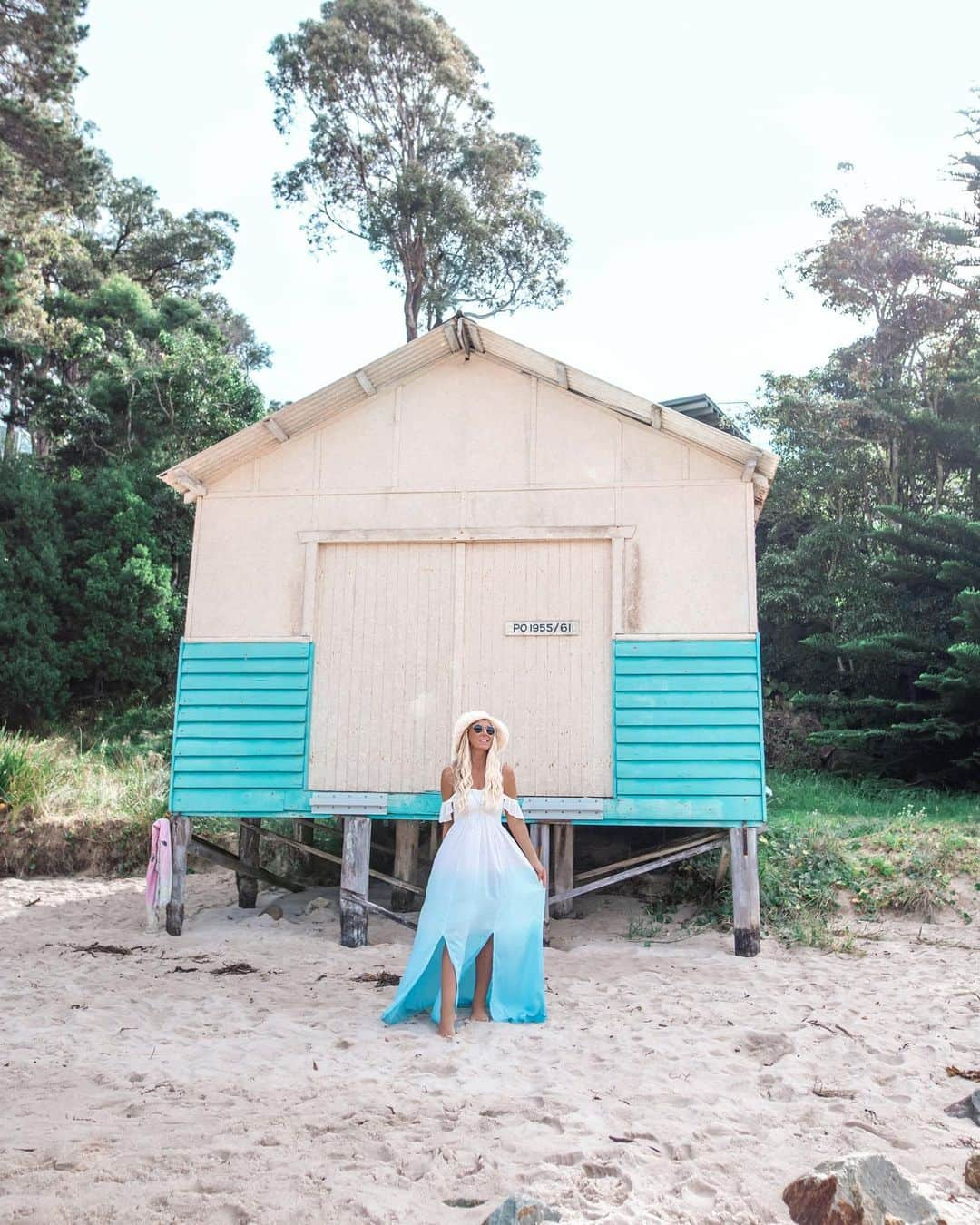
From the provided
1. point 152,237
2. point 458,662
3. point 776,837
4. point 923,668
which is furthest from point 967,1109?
point 152,237

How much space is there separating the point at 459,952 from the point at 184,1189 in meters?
2.32

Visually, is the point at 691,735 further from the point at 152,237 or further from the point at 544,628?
the point at 152,237

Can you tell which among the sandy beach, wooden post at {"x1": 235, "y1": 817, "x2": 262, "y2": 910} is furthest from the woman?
wooden post at {"x1": 235, "y1": 817, "x2": 262, "y2": 910}

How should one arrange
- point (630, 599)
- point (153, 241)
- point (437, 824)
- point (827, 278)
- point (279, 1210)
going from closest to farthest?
1. point (279, 1210)
2. point (630, 599)
3. point (437, 824)
4. point (827, 278)
5. point (153, 241)

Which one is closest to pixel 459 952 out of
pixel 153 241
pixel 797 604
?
pixel 797 604

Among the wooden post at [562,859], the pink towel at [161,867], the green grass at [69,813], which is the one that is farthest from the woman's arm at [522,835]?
the green grass at [69,813]

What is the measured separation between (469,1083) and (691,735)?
3.85 metres

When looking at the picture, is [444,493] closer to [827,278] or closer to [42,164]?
[42,164]

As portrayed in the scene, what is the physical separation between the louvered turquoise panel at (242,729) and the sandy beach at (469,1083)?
117 centimetres

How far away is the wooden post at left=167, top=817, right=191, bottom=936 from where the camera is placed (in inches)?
345

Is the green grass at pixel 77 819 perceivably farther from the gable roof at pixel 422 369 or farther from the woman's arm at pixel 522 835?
the woman's arm at pixel 522 835

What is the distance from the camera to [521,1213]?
329 cm

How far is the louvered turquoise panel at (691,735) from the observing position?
8.08 meters

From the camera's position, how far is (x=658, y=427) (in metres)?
8.43
